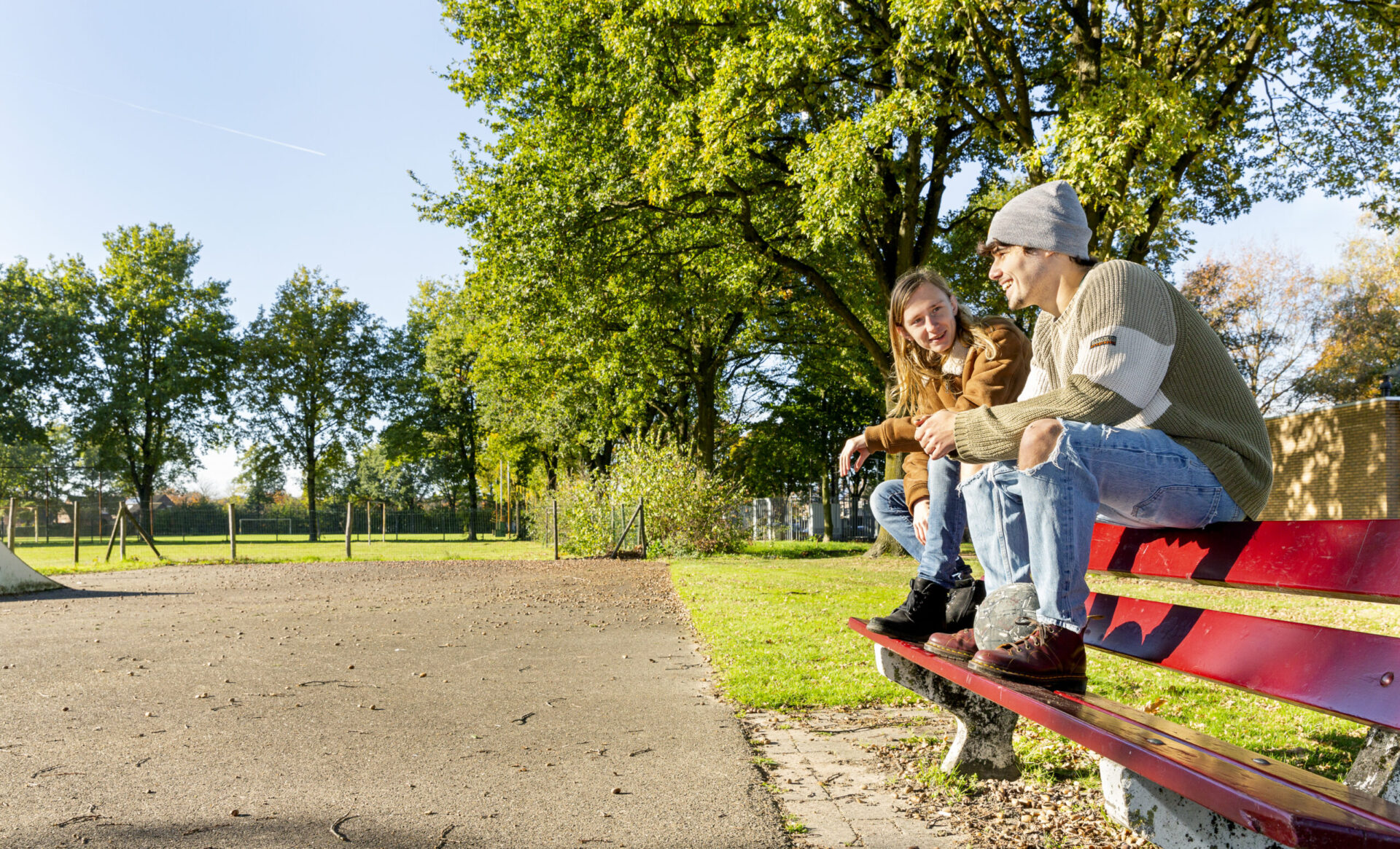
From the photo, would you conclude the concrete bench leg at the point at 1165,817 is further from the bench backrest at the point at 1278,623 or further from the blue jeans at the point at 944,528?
the blue jeans at the point at 944,528

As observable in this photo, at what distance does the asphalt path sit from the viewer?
3166 mm

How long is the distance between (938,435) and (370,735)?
3.37 m

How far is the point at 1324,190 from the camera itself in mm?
16438

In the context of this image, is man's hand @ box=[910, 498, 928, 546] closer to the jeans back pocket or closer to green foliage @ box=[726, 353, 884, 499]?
the jeans back pocket

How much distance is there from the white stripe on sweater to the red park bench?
456 mm

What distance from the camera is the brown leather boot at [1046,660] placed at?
2441 millimetres

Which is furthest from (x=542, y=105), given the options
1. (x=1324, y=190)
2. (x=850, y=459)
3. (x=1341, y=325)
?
(x=1341, y=325)

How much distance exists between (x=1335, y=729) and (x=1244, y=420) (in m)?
2.49

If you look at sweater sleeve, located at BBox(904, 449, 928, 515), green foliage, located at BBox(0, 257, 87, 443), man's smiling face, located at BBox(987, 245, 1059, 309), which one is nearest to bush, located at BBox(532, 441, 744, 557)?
sweater sleeve, located at BBox(904, 449, 928, 515)

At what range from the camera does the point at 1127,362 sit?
246 centimetres

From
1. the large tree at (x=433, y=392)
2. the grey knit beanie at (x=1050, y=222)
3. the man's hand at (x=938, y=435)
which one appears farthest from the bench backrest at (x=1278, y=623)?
the large tree at (x=433, y=392)

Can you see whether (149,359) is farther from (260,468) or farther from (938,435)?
(938,435)

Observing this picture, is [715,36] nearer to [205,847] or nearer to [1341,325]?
[205,847]

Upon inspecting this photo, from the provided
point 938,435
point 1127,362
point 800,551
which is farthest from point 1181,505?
point 800,551
